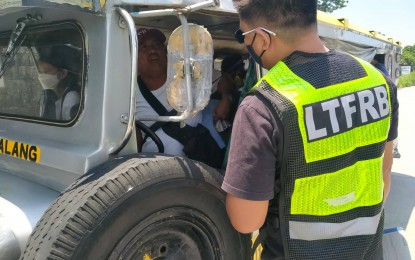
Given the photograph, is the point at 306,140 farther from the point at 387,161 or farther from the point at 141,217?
the point at 141,217

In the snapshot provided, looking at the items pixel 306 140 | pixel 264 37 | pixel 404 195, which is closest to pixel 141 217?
pixel 306 140

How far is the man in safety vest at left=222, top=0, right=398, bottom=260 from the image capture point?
1349mm

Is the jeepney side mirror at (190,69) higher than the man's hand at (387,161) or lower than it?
higher

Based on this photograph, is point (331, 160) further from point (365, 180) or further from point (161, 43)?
point (161, 43)

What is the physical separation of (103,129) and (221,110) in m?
1.37

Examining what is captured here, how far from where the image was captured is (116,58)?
1949 millimetres

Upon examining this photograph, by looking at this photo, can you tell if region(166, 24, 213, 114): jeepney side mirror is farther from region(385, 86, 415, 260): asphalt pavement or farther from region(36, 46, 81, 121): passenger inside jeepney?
region(385, 86, 415, 260): asphalt pavement

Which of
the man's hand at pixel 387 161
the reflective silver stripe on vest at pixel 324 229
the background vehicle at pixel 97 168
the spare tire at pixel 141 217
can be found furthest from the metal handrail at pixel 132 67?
the man's hand at pixel 387 161

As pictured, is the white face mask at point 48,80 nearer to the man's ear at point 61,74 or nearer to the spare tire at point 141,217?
the man's ear at point 61,74

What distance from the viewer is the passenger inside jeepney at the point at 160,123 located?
8.09 ft

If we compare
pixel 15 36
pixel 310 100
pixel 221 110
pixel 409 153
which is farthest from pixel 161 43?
pixel 409 153

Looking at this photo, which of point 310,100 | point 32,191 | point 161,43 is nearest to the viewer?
point 310,100

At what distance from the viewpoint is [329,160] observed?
4.52 feet

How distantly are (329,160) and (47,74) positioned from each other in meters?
1.69
